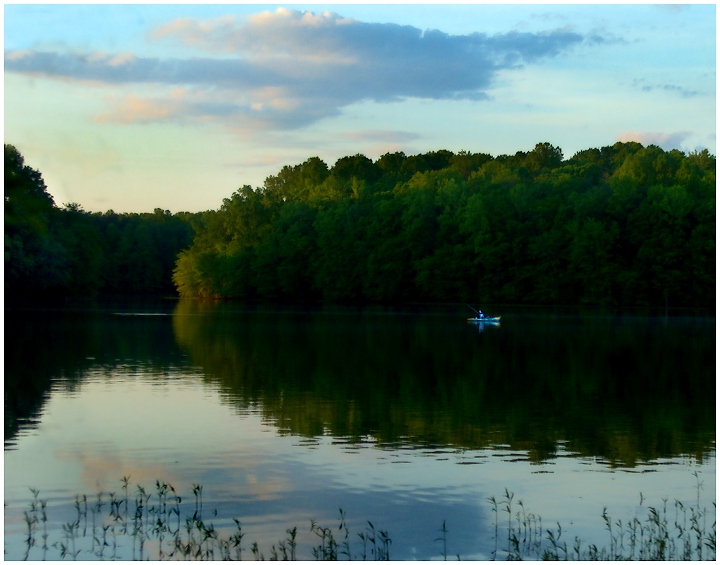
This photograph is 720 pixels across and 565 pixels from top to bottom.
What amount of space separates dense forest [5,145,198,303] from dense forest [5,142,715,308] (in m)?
0.30

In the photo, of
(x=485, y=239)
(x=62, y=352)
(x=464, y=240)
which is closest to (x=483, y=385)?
(x=62, y=352)

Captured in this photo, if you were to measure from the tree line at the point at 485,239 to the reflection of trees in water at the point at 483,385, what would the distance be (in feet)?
126

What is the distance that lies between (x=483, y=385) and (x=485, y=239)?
211ft

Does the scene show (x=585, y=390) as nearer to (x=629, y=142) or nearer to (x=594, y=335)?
(x=594, y=335)

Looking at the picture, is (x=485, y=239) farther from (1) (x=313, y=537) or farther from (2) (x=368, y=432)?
(1) (x=313, y=537)

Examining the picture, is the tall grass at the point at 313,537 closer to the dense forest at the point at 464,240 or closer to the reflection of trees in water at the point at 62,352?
the reflection of trees in water at the point at 62,352

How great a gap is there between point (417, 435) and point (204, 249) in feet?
310

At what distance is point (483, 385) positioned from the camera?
25.2 m

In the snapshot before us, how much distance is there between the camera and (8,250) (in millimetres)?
58719

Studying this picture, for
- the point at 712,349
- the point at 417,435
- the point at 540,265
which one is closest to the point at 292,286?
the point at 540,265

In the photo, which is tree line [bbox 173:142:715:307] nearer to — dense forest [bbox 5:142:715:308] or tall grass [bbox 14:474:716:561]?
dense forest [bbox 5:142:715:308]

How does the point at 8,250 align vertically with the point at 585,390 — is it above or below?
above

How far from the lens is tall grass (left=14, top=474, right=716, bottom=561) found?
9508 mm

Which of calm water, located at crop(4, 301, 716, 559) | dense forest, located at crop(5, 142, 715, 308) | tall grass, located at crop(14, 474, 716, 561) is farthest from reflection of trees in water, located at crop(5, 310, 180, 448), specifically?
dense forest, located at crop(5, 142, 715, 308)
